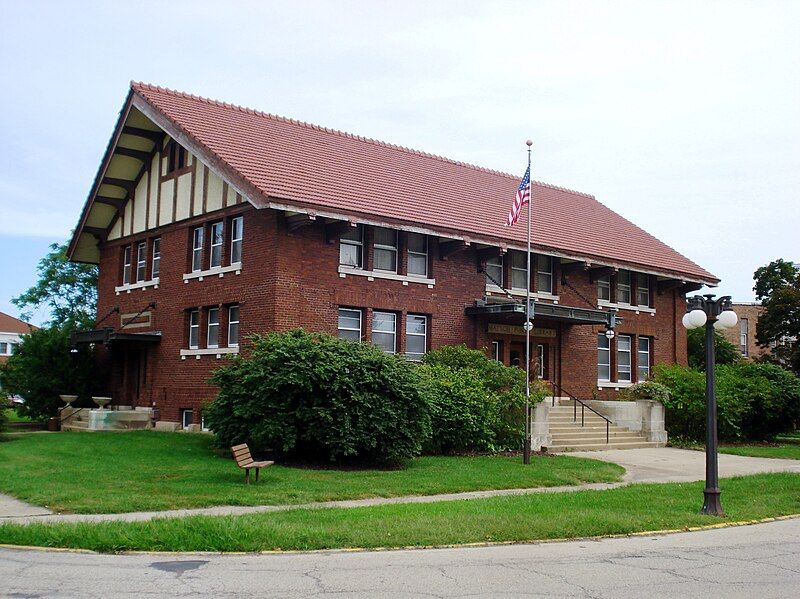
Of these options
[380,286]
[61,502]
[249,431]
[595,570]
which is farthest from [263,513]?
[380,286]

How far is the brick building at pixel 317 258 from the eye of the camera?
23438 millimetres

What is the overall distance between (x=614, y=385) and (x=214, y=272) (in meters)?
14.7

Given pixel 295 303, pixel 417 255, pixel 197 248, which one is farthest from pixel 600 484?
pixel 197 248

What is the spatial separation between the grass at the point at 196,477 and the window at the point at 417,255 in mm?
7088

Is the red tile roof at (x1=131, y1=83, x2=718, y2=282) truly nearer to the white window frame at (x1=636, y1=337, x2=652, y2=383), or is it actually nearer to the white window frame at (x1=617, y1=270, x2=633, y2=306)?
the white window frame at (x1=617, y1=270, x2=633, y2=306)

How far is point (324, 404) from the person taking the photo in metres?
18.3

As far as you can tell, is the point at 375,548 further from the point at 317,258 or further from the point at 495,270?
the point at 495,270

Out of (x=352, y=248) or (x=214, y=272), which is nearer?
(x=352, y=248)

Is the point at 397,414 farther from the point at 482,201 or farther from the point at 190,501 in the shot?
the point at 482,201

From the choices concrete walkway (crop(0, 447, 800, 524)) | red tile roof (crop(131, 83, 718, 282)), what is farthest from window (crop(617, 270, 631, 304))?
concrete walkway (crop(0, 447, 800, 524))

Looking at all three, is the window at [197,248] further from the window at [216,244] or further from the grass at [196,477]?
the grass at [196,477]

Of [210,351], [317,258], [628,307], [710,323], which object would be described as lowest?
[210,351]

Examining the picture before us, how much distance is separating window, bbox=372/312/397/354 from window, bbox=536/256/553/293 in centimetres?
620

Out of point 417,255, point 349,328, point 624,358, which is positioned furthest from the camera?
point 624,358
